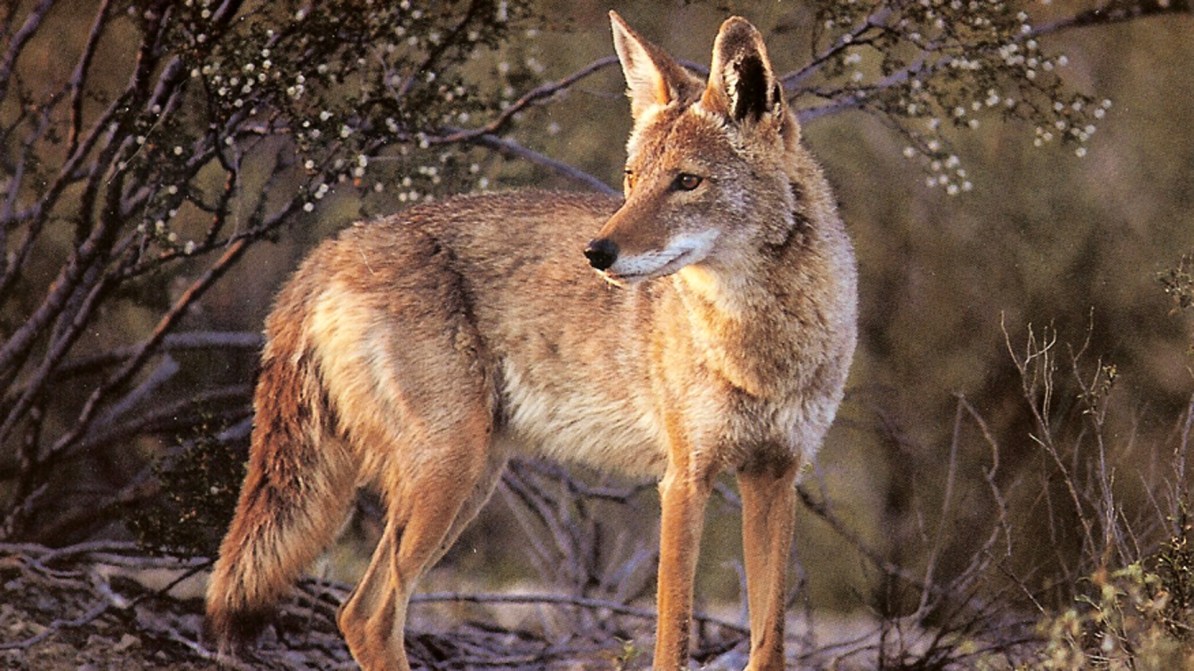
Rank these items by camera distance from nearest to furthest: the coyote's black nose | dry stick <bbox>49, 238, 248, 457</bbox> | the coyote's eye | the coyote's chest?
the coyote's black nose < the coyote's eye < the coyote's chest < dry stick <bbox>49, 238, 248, 457</bbox>

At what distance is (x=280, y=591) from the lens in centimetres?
571

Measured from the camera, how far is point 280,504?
5715mm

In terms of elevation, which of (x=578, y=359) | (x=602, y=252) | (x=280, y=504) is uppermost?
(x=602, y=252)

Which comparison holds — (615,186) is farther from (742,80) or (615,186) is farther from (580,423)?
(742,80)

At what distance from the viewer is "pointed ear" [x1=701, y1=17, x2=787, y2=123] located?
192 inches

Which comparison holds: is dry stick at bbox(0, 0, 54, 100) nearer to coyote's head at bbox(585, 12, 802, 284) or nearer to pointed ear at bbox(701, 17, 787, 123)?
coyote's head at bbox(585, 12, 802, 284)

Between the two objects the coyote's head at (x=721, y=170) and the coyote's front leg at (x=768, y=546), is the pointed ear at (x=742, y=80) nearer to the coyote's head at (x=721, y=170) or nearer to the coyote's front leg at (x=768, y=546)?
the coyote's head at (x=721, y=170)

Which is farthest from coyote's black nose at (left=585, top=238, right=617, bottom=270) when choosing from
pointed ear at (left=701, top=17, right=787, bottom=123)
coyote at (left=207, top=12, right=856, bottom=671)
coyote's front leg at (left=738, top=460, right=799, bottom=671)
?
coyote's front leg at (left=738, top=460, right=799, bottom=671)

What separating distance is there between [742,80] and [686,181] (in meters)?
0.39

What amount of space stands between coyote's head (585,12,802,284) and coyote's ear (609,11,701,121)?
109 millimetres

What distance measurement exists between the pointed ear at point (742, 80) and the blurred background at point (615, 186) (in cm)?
163

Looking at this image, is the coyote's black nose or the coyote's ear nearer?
the coyote's black nose

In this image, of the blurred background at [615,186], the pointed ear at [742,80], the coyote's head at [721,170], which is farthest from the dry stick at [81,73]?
the pointed ear at [742,80]

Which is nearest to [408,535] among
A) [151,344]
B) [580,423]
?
[580,423]
